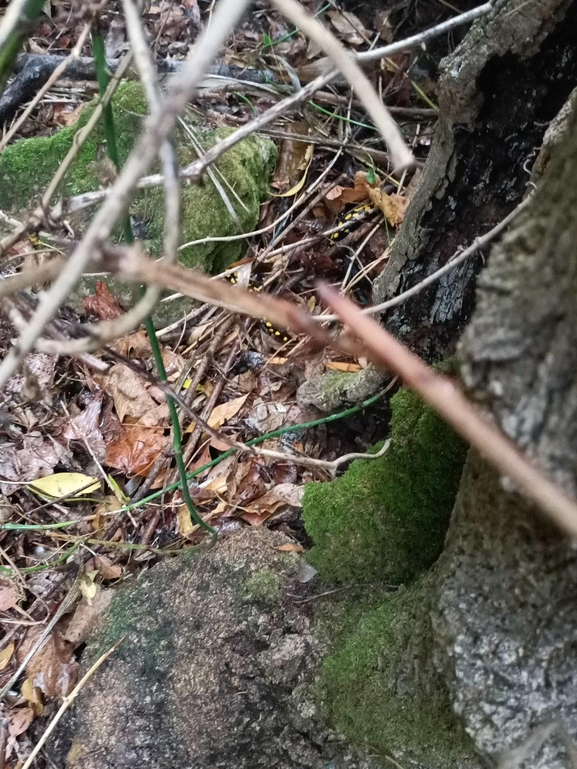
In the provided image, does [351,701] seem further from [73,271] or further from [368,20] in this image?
[368,20]

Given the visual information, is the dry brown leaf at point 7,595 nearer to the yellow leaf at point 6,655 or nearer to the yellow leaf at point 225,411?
the yellow leaf at point 6,655

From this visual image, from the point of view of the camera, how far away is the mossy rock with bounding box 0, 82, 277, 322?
9.55 ft

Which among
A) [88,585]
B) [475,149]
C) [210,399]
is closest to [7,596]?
[88,585]

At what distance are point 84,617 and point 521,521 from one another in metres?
1.89

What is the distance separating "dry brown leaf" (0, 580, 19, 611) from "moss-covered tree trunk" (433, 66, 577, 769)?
190 cm

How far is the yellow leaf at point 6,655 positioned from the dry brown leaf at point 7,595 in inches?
5.6

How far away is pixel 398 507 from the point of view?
1.58 m

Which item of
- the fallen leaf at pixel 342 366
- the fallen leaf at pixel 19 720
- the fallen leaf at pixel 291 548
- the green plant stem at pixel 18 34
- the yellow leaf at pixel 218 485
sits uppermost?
the green plant stem at pixel 18 34

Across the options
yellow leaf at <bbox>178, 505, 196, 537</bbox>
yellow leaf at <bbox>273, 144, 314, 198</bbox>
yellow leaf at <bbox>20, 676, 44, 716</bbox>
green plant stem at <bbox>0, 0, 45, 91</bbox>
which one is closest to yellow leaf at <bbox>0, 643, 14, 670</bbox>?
yellow leaf at <bbox>20, 676, 44, 716</bbox>

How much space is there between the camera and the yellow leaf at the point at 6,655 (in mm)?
2258

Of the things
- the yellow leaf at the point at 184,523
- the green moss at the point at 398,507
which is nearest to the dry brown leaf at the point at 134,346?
the yellow leaf at the point at 184,523

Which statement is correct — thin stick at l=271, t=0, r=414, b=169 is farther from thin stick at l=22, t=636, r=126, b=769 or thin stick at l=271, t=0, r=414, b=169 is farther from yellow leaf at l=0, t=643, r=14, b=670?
yellow leaf at l=0, t=643, r=14, b=670

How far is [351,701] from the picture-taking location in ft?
4.66

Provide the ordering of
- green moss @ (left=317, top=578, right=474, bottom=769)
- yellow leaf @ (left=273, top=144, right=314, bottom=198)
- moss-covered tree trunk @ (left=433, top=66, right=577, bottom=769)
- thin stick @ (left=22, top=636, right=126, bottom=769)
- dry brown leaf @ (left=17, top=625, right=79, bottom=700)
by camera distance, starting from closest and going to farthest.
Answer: moss-covered tree trunk @ (left=433, top=66, right=577, bottom=769) < green moss @ (left=317, top=578, right=474, bottom=769) < thin stick @ (left=22, top=636, right=126, bottom=769) < dry brown leaf @ (left=17, top=625, right=79, bottom=700) < yellow leaf @ (left=273, top=144, right=314, bottom=198)
